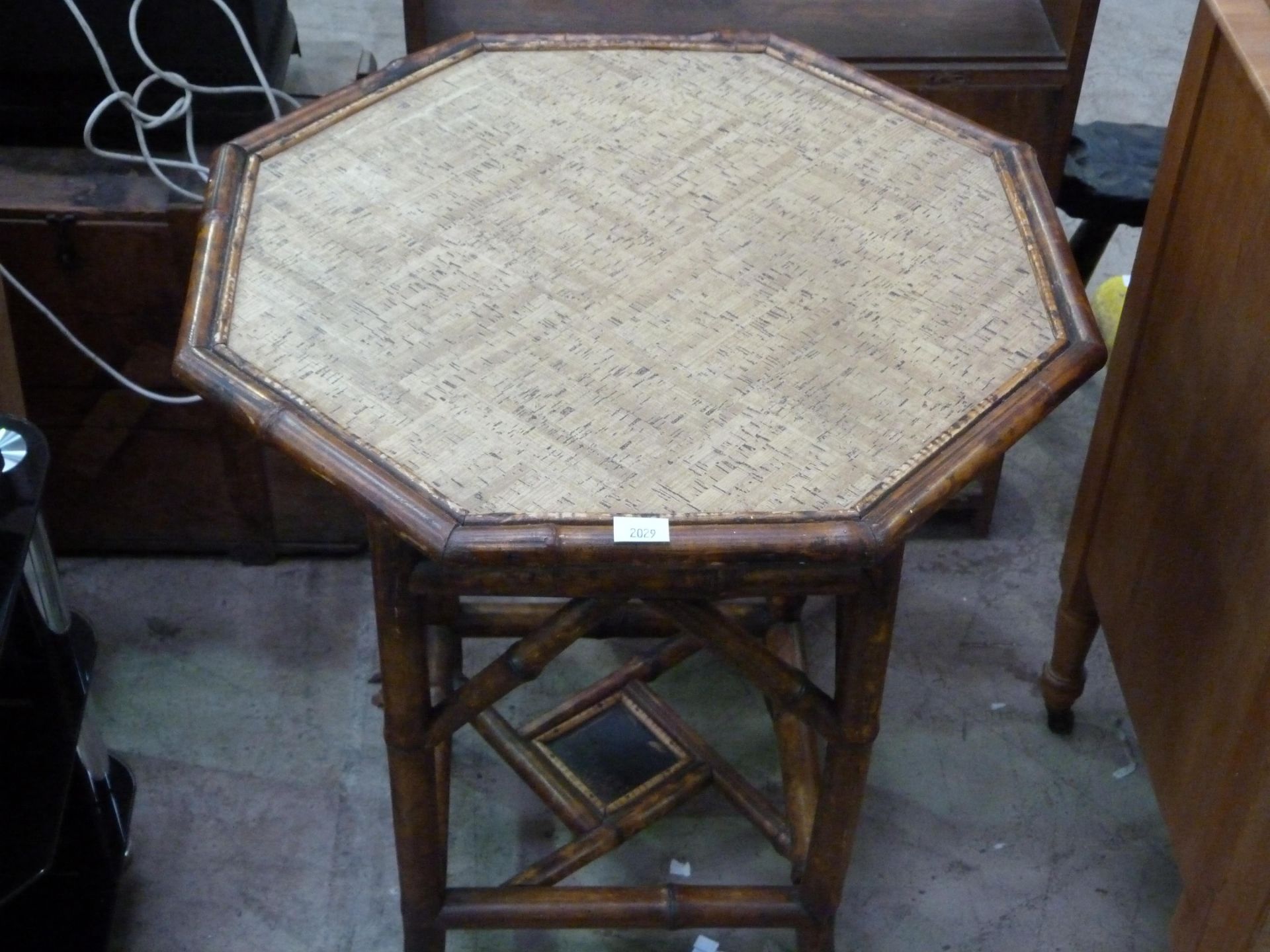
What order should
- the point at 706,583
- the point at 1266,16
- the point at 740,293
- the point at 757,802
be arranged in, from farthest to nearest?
the point at 757,802 < the point at 1266,16 < the point at 740,293 < the point at 706,583

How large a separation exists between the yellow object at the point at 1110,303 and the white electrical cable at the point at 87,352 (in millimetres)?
1460

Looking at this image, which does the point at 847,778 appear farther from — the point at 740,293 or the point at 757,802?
the point at 740,293

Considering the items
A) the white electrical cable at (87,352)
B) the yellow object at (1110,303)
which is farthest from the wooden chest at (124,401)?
the yellow object at (1110,303)

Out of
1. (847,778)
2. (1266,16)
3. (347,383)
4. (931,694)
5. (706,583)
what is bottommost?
(931,694)

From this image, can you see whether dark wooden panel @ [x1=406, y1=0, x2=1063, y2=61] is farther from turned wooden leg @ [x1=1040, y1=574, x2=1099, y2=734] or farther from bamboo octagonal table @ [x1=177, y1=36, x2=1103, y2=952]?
turned wooden leg @ [x1=1040, y1=574, x2=1099, y2=734]

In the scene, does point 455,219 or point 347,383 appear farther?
point 455,219

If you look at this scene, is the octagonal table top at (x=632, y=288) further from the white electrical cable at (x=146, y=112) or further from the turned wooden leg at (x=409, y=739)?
the white electrical cable at (x=146, y=112)

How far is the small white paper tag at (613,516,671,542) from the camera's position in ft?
3.63

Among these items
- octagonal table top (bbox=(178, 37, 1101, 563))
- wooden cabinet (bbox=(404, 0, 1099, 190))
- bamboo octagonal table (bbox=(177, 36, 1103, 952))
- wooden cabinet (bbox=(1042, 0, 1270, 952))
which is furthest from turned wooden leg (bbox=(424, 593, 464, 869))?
wooden cabinet (bbox=(1042, 0, 1270, 952))

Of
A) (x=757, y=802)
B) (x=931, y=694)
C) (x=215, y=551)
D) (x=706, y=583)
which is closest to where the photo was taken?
(x=706, y=583)

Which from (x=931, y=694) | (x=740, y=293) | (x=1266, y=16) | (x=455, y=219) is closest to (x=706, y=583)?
(x=740, y=293)

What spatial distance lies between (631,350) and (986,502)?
1.13m

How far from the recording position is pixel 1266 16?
1457 millimetres

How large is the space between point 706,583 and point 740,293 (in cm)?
28
